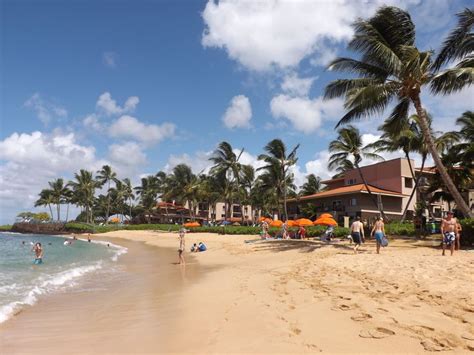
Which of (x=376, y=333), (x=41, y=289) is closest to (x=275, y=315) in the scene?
(x=376, y=333)

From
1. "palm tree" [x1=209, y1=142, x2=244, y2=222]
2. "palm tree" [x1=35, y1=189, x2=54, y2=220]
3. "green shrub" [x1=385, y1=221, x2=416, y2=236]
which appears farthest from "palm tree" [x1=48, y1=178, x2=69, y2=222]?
"green shrub" [x1=385, y1=221, x2=416, y2=236]

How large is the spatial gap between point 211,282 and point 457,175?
67.0ft

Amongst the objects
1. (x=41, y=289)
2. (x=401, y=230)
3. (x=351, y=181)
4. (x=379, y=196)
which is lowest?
(x=41, y=289)

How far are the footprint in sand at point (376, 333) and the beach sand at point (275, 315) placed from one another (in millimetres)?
13

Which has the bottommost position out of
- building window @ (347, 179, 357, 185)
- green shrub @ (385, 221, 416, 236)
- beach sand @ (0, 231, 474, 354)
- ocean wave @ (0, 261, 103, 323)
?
ocean wave @ (0, 261, 103, 323)

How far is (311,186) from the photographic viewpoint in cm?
5725

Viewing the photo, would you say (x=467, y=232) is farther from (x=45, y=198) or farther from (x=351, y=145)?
(x=45, y=198)

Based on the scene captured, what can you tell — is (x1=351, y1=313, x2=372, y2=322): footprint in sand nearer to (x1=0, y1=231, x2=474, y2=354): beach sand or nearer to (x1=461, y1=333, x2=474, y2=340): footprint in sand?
(x1=0, y1=231, x2=474, y2=354): beach sand

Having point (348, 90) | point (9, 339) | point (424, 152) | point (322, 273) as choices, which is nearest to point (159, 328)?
point (9, 339)

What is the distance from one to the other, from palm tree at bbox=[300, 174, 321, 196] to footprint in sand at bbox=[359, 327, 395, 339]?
51606 millimetres

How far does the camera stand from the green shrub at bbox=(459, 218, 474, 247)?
15.2 meters

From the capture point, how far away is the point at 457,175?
24281 millimetres

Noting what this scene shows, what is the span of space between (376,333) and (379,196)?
101 ft

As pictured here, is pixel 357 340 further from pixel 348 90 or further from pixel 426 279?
pixel 348 90
